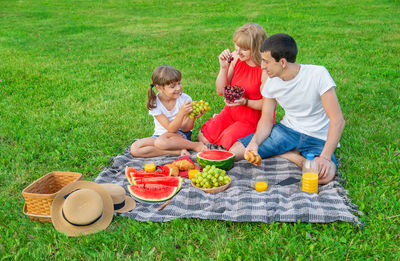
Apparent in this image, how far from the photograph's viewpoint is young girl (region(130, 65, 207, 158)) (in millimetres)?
5238

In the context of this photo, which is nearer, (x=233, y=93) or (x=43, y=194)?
(x=43, y=194)

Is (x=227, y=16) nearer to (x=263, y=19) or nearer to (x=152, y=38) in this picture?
(x=263, y=19)

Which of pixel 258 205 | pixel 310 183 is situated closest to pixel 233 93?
pixel 310 183

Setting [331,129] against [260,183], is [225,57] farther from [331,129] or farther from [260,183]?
[260,183]

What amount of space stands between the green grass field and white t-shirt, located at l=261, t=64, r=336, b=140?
69 cm

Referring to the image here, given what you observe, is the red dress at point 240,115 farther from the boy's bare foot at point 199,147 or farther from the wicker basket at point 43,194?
the wicker basket at point 43,194

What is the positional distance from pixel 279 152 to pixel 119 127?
271 centimetres

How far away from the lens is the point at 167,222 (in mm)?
3760

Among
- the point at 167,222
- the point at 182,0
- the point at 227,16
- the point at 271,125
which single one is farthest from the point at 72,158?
the point at 182,0

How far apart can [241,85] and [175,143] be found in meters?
1.22

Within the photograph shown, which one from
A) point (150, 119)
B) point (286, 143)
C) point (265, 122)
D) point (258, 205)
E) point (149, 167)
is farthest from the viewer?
point (150, 119)

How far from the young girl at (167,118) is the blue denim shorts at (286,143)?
Result: 3.23 feet

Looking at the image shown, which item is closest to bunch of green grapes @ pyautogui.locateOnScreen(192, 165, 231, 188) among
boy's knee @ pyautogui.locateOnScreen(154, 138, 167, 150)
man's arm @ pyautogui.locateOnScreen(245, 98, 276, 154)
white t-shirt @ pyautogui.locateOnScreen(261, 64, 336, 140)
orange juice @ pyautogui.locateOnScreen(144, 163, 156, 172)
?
orange juice @ pyautogui.locateOnScreen(144, 163, 156, 172)

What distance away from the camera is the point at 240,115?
5.45m
